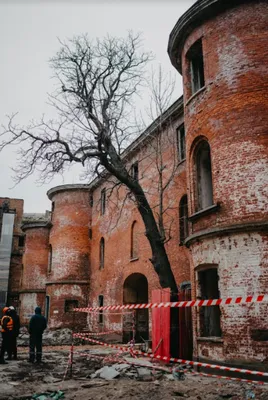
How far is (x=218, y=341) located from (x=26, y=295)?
74.1 feet

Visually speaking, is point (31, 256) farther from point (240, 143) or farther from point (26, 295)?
point (240, 143)

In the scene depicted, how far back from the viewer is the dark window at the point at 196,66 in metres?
13.0

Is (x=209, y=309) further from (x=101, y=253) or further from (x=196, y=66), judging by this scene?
(x=101, y=253)

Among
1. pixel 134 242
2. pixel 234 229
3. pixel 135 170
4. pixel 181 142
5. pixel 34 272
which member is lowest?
pixel 234 229

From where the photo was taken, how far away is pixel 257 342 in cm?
890

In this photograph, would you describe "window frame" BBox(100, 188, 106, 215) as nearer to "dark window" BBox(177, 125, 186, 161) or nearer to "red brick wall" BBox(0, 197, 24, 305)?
"dark window" BBox(177, 125, 186, 161)

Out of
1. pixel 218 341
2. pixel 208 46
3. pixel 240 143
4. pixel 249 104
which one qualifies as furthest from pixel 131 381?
pixel 208 46

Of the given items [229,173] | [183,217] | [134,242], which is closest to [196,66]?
[229,173]

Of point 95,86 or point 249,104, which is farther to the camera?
point 95,86

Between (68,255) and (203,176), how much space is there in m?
16.0

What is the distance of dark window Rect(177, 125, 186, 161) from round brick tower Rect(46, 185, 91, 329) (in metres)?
12.2

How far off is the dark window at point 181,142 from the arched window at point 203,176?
343 cm

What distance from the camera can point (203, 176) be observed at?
40.3ft

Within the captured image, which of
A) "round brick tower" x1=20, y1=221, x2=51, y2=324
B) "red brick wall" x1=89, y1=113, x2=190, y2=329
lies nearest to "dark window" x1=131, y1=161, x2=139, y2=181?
"red brick wall" x1=89, y1=113, x2=190, y2=329
